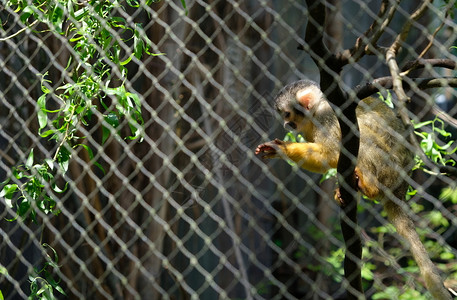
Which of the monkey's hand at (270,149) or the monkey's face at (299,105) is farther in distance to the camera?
the monkey's face at (299,105)

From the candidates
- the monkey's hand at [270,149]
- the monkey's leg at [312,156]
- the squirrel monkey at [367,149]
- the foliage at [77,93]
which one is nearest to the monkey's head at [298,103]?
the squirrel monkey at [367,149]

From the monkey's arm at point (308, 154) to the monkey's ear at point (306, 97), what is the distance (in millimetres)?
196

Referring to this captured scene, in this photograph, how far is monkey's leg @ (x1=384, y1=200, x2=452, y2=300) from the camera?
191 centimetres

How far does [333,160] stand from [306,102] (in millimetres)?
306

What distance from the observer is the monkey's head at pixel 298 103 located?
2586 mm

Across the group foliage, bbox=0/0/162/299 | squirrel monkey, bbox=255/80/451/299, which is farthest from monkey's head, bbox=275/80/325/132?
foliage, bbox=0/0/162/299

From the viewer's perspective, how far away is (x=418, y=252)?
6.89 feet

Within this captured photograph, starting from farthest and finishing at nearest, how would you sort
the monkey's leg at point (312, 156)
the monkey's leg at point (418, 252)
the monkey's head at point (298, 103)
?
the monkey's head at point (298, 103), the monkey's leg at point (312, 156), the monkey's leg at point (418, 252)

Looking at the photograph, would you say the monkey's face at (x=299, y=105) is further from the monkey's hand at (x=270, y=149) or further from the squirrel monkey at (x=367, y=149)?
the monkey's hand at (x=270, y=149)

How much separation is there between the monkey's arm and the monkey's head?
0.12 meters

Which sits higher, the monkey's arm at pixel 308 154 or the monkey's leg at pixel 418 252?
the monkey's arm at pixel 308 154

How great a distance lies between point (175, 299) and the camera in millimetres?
3158

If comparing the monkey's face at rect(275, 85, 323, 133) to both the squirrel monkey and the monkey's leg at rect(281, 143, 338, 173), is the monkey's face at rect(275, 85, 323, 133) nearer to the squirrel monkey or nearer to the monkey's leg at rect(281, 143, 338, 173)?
the squirrel monkey

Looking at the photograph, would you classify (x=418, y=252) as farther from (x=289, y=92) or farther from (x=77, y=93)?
(x=77, y=93)
